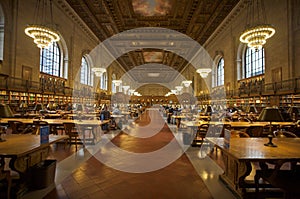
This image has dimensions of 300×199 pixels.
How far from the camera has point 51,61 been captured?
45.5 feet

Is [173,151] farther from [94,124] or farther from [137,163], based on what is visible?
[94,124]

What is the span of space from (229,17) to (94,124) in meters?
14.0

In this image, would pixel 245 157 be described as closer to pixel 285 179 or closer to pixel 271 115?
pixel 285 179

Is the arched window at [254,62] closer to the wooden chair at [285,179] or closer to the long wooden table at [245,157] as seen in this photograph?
the long wooden table at [245,157]

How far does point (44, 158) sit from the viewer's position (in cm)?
335

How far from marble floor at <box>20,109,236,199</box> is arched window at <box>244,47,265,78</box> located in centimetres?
1012

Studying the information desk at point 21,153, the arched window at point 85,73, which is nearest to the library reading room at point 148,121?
the information desk at point 21,153

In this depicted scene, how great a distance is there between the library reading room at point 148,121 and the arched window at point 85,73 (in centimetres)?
12

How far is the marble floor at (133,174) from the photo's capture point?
2867 mm

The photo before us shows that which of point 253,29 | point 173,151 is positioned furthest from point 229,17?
point 173,151

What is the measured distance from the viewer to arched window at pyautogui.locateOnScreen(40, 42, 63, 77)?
1310cm

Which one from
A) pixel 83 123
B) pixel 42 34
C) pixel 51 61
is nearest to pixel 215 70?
pixel 51 61

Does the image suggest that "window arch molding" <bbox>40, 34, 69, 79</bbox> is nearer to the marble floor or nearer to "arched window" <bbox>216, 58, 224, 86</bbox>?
the marble floor

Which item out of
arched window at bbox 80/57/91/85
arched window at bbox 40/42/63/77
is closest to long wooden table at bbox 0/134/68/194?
arched window at bbox 40/42/63/77
